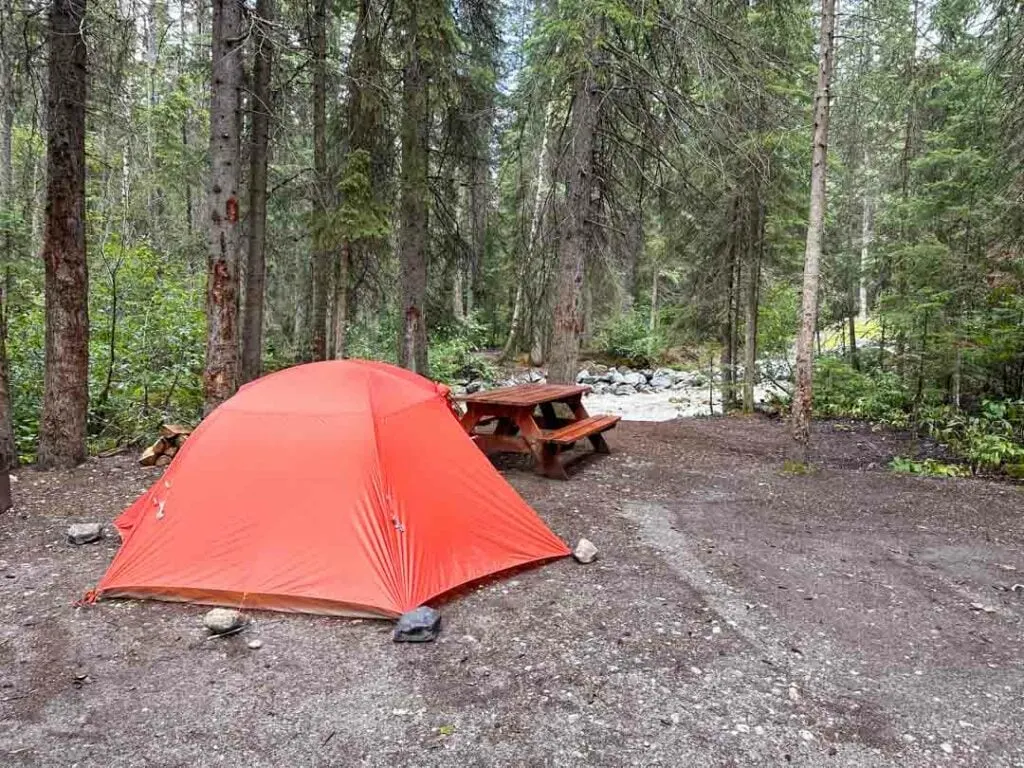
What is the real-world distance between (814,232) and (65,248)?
298 inches

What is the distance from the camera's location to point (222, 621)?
3.35m

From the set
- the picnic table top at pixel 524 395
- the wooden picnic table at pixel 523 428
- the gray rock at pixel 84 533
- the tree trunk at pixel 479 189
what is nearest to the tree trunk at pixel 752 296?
the tree trunk at pixel 479 189

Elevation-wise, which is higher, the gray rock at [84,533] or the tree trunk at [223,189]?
the tree trunk at [223,189]

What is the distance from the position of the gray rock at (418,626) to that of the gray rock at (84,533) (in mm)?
2730

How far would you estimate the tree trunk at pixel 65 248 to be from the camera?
6129 millimetres

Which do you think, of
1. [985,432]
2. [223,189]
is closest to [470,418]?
[223,189]

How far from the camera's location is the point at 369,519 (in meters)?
3.72

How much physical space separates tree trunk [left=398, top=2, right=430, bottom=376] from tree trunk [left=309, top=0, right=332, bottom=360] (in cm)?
115

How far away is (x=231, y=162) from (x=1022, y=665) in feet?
22.7

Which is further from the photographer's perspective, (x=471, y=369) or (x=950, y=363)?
(x=471, y=369)

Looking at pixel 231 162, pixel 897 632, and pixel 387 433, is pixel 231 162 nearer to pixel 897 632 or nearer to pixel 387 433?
pixel 387 433

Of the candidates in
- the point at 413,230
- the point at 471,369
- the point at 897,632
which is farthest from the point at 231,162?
the point at 471,369

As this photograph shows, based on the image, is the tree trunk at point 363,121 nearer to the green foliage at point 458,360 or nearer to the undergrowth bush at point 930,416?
the green foliage at point 458,360

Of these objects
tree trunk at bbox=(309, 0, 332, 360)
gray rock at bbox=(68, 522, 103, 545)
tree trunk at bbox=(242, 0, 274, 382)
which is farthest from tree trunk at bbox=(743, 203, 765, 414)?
gray rock at bbox=(68, 522, 103, 545)
